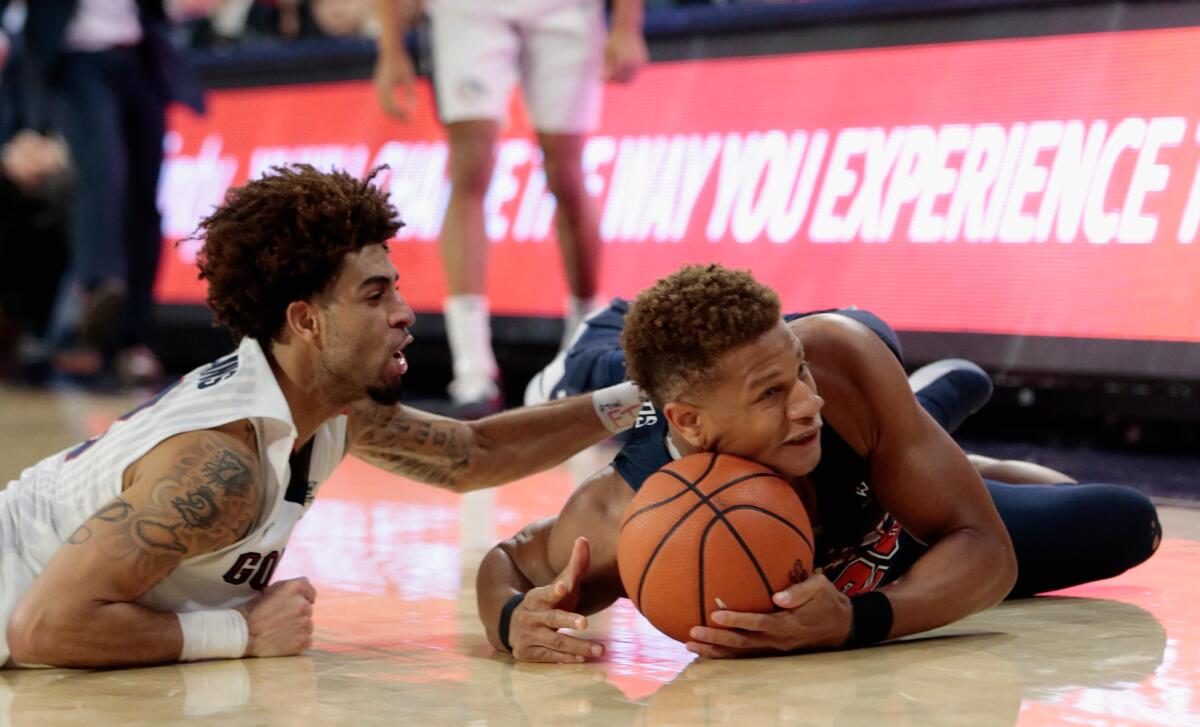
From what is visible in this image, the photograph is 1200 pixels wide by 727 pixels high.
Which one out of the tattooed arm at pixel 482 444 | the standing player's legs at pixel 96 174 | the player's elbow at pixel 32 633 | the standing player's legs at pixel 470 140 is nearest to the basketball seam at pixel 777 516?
the tattooed arm at pixel 482 444

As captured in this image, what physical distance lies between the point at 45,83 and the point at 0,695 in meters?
7.10

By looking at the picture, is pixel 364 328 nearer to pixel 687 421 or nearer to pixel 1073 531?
pixel 687 421

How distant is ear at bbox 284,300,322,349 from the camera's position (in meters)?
3.51

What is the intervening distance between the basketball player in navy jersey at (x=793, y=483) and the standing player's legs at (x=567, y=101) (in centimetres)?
372

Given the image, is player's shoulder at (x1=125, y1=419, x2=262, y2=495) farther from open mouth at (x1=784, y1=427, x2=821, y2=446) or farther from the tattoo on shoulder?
open mouth at (x1=784, y1=427, x2=821, y2=446)

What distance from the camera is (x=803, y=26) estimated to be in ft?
25.9

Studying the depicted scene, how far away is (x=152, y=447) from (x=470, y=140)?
13.4 feet

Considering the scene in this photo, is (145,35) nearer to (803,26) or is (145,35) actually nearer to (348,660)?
(803,26)

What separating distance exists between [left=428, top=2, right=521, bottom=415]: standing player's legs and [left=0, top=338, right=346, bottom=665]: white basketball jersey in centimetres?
365

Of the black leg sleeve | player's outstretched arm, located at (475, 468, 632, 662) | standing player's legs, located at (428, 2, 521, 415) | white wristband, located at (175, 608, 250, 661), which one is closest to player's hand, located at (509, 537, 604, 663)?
player's outstretched arm, located at (475, 468, 632, 662)

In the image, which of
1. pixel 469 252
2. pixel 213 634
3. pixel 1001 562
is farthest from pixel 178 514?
pixel 469 252

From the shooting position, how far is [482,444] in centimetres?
414

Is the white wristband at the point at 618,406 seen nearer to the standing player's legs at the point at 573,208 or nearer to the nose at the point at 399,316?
the nose at the point at 399,316

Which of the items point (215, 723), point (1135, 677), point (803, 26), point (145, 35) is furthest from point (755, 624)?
point (145, 35)
